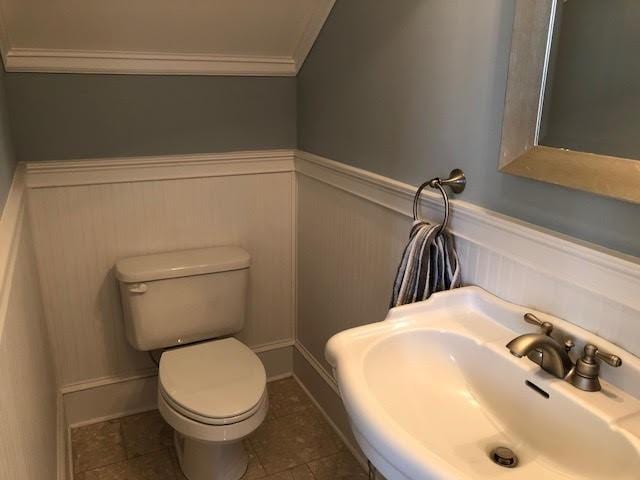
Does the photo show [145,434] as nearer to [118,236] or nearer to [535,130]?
[118,236]

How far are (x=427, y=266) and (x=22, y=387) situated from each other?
0.96 m

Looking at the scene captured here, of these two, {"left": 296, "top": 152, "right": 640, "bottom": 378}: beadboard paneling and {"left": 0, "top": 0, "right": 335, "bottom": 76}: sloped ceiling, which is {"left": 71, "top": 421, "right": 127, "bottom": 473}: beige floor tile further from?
{"left": 0, "top": 0, "right": 335, "bottom": 76}: sloped ceiling

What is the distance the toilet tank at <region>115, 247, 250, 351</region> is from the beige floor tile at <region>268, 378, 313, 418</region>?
1.47 ft

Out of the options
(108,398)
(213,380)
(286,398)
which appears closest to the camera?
(213,380)

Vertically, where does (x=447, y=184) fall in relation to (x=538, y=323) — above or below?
above

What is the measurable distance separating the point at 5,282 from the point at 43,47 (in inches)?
46.8

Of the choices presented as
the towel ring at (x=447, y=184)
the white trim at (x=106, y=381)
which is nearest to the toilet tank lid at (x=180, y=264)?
the white trim at (x=106, y=381)

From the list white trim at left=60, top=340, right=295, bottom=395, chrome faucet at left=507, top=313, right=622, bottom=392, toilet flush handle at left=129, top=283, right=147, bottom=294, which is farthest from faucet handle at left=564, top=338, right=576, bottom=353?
white trim at left=60, top=340, right=295, bottom=395

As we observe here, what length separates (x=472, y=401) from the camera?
47.8 inches

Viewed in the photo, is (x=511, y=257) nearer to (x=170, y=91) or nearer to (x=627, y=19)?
(x=627, y=19)

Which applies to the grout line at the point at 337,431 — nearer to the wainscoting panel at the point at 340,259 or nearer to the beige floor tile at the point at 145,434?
the wainscoting panel at the point at 340,259

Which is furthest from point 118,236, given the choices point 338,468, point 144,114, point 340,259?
point 338,468

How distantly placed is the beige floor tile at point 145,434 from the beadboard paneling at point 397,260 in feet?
2.28

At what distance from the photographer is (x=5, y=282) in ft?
3.18
